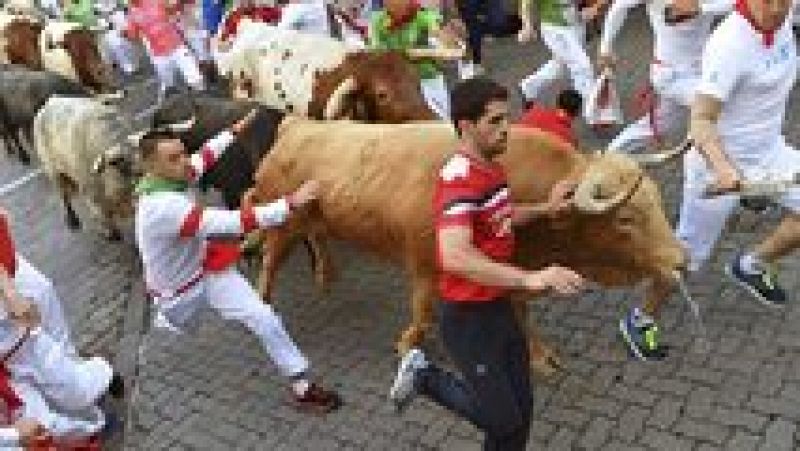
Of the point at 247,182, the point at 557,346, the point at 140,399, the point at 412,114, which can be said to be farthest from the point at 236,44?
the point at 557,346

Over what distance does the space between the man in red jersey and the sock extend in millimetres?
2150

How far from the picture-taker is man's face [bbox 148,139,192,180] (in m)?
6.11

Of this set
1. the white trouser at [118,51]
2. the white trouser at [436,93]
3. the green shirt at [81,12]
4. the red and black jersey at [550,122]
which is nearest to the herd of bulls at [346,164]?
the red and black jersey at [550,122]

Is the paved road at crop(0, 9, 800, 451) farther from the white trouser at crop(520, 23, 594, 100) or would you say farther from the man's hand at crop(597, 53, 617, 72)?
the white trouser at crop(520, 23, 594, 100)

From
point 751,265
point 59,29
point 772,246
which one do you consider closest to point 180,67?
point 59,29

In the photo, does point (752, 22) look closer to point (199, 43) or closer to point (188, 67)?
point (188, 67)

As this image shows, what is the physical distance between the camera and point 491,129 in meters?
4.68

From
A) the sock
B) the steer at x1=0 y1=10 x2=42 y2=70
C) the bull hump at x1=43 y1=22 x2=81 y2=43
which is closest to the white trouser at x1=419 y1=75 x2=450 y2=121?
the sock

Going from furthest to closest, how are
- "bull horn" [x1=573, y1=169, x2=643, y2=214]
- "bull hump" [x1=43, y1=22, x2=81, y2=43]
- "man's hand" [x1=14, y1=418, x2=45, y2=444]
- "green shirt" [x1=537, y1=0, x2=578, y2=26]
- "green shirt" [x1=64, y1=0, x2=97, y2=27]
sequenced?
"green shirt" [x1=64, y1=0, x2=97, y2=27]
"bull hump" [x1=43, y1=22, x2=81, y2=43]
"green shirt" [x1=537, y1=0, x2=578, y2=26]
"bull horn" [x1=573, y1=169, x2=643, y2=214]
"man's hand" [x1=14, y1=418, x2=45, y2=444]

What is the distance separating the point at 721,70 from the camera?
579 centimetres

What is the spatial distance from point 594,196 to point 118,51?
10.3m

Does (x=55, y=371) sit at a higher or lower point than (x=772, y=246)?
lower

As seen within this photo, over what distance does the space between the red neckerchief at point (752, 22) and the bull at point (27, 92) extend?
22.8ft

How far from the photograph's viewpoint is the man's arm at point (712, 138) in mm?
5527
